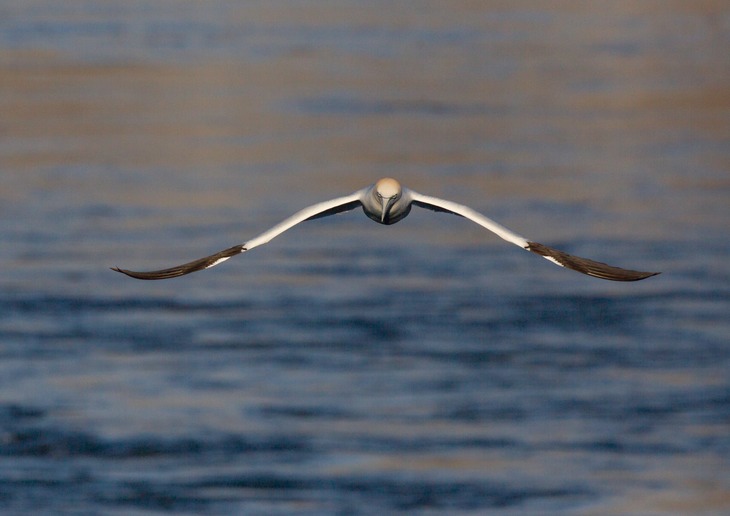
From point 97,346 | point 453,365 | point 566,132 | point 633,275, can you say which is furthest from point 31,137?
point 633,275

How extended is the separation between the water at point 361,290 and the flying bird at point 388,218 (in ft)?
27.4

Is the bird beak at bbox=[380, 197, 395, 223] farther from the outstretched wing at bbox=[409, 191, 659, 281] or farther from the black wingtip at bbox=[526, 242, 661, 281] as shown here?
the black wingtip at bbox=[526, 242, 661, 281]

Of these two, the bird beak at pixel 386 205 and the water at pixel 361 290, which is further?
the water at pixel 361 290

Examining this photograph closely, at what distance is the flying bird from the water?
8348 mm

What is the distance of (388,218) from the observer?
812 inches

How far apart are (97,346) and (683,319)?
34.7 feet

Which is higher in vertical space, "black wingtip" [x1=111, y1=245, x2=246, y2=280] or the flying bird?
the flying bird

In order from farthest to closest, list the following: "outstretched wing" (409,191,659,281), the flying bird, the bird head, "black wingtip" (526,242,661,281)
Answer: the bird head, the flying bird, "outstretched wing" (409,191,659,281), "black wingtip" (526,242,661,281)

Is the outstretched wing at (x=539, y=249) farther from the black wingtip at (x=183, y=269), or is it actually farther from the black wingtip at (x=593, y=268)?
the black wingtip at (x=183, y=269)

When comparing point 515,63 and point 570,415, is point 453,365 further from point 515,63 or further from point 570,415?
point 515,63

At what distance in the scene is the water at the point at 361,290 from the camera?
29438mm

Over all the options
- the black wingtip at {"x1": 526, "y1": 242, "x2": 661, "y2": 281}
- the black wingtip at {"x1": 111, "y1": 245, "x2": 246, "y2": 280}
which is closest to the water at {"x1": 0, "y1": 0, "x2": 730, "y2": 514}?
the black wingtip at {"x1": 111, "y1": 245, "x2": 246, "y2": 280}

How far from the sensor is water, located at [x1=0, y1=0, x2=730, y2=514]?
96.6ft

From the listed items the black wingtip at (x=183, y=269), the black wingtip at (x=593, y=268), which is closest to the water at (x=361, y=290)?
the black wingtip at (x=183, y=269)
